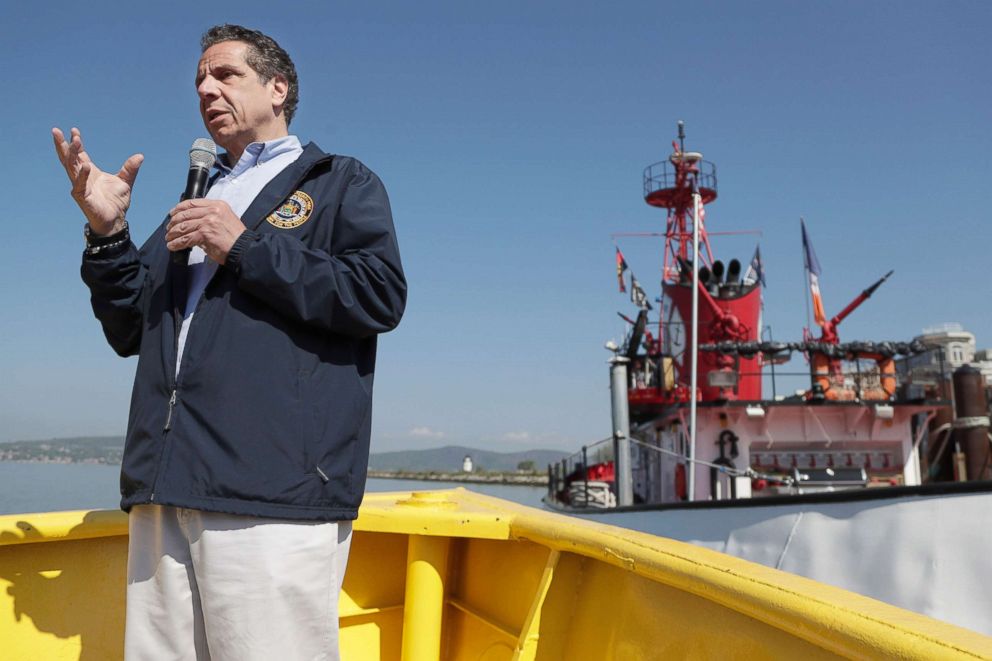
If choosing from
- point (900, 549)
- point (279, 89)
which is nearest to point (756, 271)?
point (900, 549)

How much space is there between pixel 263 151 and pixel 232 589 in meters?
1.05

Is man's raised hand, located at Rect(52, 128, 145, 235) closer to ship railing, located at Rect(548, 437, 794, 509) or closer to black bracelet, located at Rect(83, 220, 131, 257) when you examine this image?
black bracelet, located at Rect(83, 220, 131, 257)

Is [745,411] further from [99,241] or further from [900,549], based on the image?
[99,241]

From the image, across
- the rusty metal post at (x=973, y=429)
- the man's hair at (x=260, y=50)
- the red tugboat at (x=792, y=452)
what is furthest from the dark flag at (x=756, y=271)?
the man's hair at (x=260, y=50)

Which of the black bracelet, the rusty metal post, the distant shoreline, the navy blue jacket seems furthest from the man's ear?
the distant shoreline

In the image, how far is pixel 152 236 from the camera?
2205mm

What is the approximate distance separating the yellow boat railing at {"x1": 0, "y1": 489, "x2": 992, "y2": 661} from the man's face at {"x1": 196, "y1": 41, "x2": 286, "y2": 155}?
133 cm

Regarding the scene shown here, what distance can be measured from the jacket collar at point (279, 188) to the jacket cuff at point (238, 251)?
14 cm

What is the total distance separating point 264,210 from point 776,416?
9657 mm

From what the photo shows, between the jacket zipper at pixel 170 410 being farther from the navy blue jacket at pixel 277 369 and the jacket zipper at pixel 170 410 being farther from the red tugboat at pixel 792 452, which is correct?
the red tugboat at pixel 792 452

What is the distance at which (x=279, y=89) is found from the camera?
2.00m

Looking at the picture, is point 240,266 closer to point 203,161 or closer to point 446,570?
point 203,161

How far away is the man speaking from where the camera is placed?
157 centimetres

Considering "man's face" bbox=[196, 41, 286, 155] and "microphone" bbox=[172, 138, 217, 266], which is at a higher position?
"man's face" bbox=[196, 41, 286, 155]
